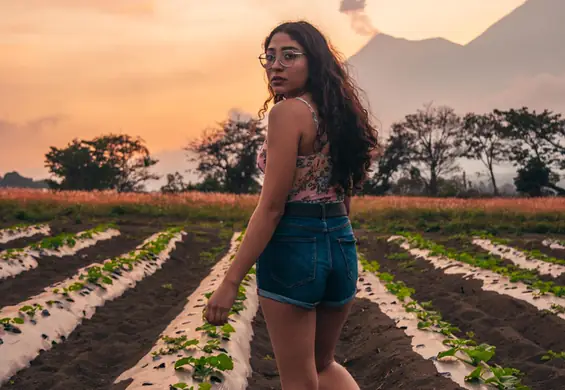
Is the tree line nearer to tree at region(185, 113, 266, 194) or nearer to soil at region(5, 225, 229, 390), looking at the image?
tree at region(185, 113, 266, 194)

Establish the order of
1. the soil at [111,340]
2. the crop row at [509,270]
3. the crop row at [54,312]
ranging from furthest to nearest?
the crop row at [509,270] → the crop row at [54,312] → the soil at [111,340]

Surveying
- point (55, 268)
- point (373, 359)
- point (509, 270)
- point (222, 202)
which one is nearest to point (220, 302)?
point (373, 359)

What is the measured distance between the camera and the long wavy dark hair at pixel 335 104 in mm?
2848

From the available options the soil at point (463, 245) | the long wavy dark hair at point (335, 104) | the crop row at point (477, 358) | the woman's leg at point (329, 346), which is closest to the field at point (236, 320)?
the crop row at point (477, 358)

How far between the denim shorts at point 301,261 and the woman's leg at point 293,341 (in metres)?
0.04

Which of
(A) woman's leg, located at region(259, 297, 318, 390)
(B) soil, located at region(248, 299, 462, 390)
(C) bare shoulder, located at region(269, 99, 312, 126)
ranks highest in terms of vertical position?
(C) bare shoulder, located at region(269, 99, 312, 126)

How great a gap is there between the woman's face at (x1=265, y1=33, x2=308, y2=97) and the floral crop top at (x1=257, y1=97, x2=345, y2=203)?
0.18m

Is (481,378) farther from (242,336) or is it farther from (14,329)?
(14,329)

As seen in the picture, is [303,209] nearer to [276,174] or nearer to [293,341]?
[276,174]

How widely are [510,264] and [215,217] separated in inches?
608

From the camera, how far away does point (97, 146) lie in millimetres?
56312

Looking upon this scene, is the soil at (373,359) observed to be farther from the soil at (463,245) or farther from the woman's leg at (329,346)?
the soil at (463,245)

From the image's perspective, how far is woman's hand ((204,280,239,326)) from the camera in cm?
271

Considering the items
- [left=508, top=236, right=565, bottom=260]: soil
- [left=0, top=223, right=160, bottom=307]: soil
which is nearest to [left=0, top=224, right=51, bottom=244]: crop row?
[left=0, top=223, right=160, bottom=307]: soil
